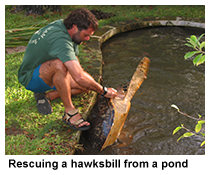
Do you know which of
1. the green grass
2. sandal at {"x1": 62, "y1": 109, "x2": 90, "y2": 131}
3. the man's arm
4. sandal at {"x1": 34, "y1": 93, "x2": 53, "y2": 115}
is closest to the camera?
the man's arm

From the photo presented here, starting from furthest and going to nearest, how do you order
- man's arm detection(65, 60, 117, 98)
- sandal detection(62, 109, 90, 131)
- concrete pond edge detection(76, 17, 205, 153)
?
concrete pond edge detection(76, 17, 205, 153)
sandal detection(62, 109, 90, 131)
man's arm detection(65, 60, 117, 98)

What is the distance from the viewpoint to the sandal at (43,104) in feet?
11.1

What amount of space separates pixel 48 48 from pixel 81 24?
1.83 ft

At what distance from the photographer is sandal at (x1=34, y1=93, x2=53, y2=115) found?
3378mm

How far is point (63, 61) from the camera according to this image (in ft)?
8.69

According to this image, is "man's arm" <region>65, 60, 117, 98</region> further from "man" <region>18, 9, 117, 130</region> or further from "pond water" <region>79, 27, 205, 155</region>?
"pond water" <region>79, 27, 205, 155</region>

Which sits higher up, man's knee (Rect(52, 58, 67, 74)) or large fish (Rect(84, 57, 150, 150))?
man's knee (Rect(52, 58, 67, 74))

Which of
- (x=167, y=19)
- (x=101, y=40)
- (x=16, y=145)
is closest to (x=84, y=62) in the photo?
(x=101, y=40)

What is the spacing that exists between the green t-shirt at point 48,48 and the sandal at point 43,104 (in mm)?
340

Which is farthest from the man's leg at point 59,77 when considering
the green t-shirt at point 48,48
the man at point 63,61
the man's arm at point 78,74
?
the man's arm at point 78,74

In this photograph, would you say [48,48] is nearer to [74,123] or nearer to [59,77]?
[59,77]

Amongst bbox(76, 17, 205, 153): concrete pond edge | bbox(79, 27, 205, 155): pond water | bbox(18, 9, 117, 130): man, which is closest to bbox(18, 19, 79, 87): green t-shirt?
bbox(18, 9, 117, 130): man

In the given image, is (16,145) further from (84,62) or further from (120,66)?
(120,66)

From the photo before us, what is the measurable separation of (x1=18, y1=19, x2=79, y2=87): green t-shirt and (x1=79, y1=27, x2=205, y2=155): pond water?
131cm
